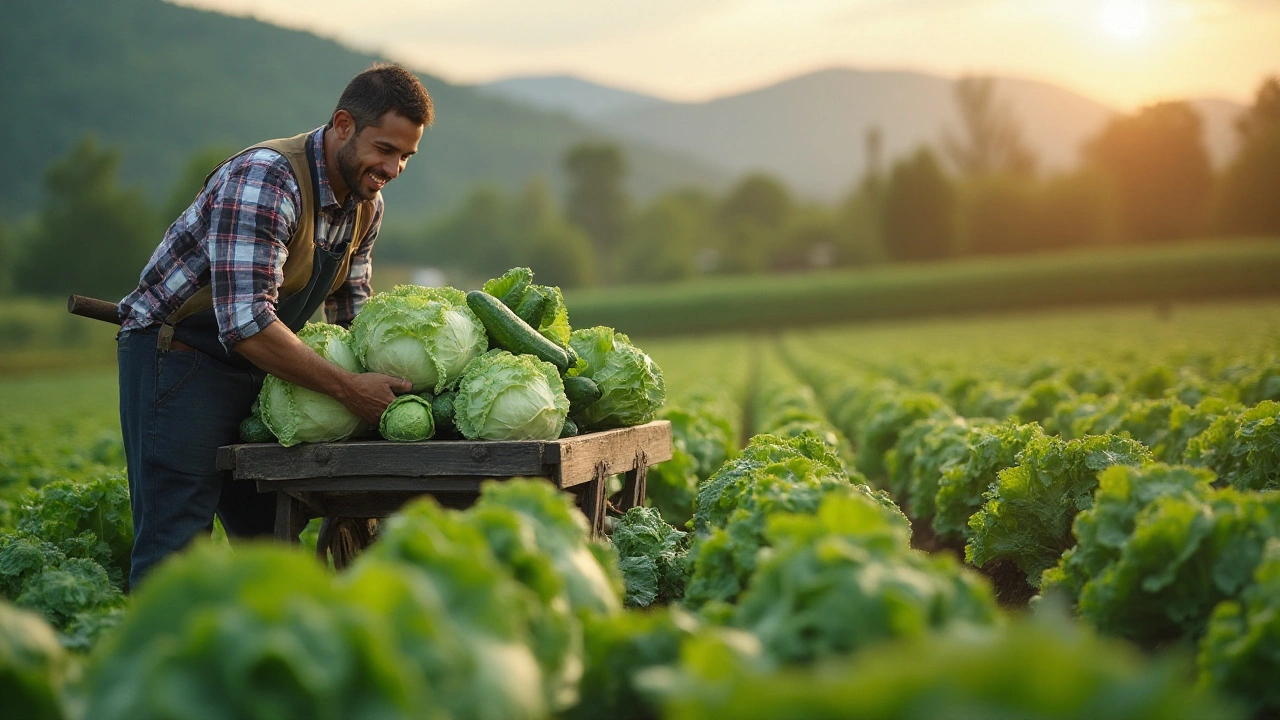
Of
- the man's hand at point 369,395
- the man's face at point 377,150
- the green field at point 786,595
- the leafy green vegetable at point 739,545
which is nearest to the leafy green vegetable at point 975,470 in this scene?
the green field at point 786,595

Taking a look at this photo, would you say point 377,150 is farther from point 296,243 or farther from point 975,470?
point 975,470

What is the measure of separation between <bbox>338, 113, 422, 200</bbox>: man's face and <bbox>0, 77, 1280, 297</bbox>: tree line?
46.9 metres

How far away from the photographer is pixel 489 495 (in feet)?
12.3

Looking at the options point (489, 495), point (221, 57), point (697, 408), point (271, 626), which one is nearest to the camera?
point (271, 626)

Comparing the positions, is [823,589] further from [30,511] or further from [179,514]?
[30,511]

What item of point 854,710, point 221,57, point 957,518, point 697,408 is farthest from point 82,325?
point 221,57

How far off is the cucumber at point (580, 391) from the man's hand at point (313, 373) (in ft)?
3.33

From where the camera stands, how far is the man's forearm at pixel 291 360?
197 inches

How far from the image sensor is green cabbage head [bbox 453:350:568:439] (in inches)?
201

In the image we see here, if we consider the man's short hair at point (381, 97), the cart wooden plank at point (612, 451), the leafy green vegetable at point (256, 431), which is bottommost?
the cart wooden plank at point (612, 451)

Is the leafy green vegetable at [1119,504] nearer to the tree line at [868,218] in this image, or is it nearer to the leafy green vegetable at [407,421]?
the leafy green vegetable at [407,421]

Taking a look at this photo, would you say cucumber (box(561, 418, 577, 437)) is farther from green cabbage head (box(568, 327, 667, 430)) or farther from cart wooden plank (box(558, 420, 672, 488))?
green cabbage head (box(568, 327, 667, 430))

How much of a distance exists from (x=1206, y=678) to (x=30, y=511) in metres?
6.49

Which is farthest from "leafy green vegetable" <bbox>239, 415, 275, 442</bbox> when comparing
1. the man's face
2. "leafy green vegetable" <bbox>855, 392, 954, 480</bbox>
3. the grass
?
the grass
